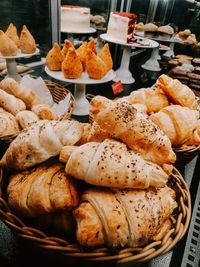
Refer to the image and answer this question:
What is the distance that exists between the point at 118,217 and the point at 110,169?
0.13 m

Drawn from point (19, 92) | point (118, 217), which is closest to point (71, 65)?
point (19, 92)

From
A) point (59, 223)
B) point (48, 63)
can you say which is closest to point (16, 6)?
point (48, 63)

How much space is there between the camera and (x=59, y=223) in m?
0.71

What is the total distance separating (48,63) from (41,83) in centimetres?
31

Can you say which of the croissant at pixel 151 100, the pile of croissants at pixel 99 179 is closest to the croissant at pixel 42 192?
the pile of croissants at pixel 99 179

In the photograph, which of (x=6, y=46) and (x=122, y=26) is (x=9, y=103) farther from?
(x=122, y=26)

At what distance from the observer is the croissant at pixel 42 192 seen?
67 centimetres

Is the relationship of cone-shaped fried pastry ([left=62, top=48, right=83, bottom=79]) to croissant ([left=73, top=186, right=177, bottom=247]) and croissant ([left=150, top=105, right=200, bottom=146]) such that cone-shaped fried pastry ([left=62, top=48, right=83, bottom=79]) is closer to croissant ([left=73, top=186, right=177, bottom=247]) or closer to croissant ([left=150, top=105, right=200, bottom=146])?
croissant ([left=150, top=105, right=200, bottom=146])

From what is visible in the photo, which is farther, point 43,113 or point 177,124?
point 43,113

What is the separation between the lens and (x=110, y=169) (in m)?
0.68

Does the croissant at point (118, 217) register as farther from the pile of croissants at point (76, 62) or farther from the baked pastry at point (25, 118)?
the pile of croissants at point (76, 62)

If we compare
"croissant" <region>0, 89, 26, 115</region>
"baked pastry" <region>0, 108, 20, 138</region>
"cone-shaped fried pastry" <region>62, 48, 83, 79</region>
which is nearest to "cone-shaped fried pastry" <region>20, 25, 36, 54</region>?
"cone-shaped fried pastry" <region>62, 48, 83, 79</region>

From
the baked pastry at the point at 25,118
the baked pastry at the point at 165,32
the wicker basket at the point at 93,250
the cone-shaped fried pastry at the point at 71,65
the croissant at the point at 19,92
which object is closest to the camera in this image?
the wicker basket at the point at 93,250

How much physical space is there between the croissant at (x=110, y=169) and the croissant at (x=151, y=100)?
652 mm
